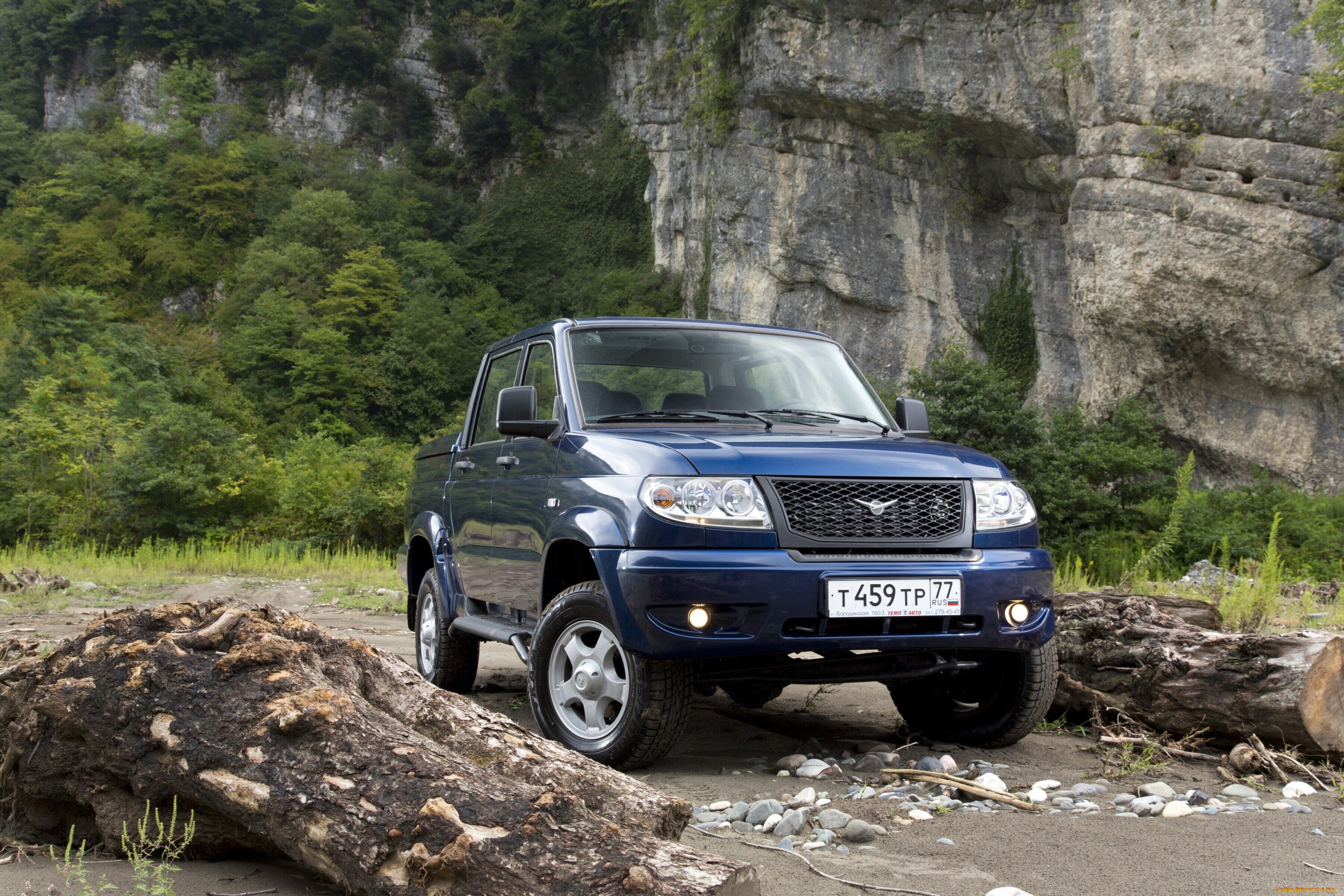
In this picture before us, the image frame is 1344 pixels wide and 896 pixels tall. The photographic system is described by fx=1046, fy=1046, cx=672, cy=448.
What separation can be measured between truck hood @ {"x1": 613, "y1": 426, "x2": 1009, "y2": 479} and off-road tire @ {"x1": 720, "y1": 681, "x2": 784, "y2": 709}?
43.7 inches

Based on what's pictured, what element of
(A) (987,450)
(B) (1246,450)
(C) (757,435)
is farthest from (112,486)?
(B) (1246,450)

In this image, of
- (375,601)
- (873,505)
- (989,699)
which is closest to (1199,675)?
(989,699)

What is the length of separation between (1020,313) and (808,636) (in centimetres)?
3211

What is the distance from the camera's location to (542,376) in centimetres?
537

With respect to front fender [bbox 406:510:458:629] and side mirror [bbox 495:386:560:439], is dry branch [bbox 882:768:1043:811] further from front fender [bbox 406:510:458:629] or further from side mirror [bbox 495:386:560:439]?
front fender [bbox 406:510:458:629]

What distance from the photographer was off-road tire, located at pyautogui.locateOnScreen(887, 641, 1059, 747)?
14.6ft

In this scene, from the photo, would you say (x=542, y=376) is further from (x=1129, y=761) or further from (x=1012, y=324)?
(x=1012, y=324)

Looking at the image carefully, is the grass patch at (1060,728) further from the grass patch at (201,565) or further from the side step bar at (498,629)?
the grass patch at (201,565)

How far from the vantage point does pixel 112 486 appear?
2562cm

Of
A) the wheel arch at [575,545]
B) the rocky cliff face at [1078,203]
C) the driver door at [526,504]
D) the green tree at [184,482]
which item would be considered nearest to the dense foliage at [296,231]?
the green tree at [184,482]

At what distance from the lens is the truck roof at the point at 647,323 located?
529 centimetres

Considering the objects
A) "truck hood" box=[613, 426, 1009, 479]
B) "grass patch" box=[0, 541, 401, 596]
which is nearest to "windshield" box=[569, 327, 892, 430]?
"truck hood" box=[613, 426, 1009, 479]

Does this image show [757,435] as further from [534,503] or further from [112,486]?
[112,486]

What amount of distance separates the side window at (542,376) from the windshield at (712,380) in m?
0.16
